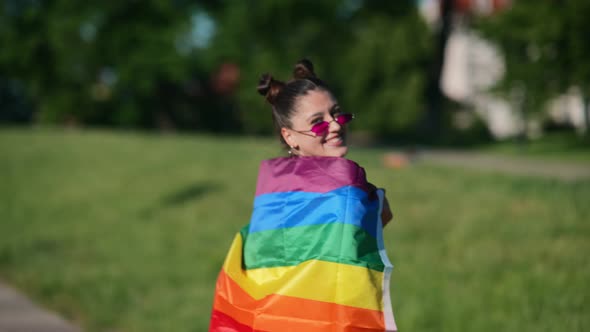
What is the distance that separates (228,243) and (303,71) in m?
5.13

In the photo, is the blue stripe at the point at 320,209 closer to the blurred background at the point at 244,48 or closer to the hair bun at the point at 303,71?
the hair bun at the point at 303,71

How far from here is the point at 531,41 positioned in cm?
1788

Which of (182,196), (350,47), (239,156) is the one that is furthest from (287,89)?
(350,47)

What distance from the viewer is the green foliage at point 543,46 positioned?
16.3 meters

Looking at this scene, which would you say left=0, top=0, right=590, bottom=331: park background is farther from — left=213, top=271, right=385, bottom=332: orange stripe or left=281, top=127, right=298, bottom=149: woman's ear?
left=213, top=271, right=385, bottom=332: orange stripe

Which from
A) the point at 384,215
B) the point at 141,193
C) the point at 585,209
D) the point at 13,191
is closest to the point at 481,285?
the point at 585,209

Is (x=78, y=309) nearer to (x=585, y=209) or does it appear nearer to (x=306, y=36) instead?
(x=585, y=209)

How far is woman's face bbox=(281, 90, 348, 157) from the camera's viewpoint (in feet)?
8.36

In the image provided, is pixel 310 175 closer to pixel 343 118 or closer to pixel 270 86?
pixel 343 118

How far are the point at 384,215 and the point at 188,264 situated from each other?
4725 mm

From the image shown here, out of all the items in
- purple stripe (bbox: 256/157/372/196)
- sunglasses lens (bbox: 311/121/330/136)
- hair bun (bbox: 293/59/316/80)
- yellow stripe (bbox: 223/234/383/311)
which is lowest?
yellow stripe (bbox: 223/234/383/311)

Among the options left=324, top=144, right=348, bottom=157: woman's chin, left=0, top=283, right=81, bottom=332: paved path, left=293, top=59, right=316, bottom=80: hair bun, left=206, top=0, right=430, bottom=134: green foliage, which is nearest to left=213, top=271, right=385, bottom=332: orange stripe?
left=324, top=144, right=348, bottom=157: woman's chin

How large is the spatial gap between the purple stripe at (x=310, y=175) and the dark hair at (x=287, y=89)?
16 cm

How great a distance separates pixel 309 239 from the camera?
7.97ft
